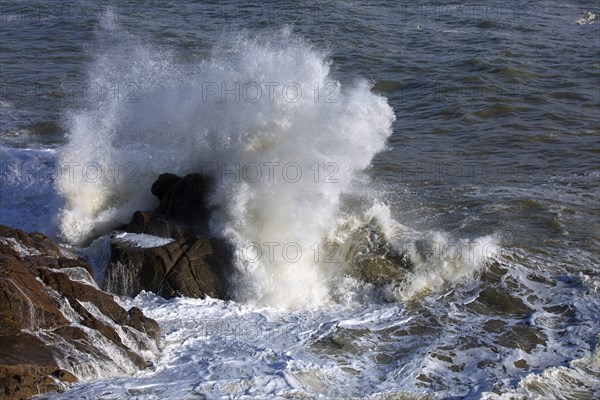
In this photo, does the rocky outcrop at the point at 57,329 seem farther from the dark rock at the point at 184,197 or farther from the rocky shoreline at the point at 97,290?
the dark rock at the point at 184,197

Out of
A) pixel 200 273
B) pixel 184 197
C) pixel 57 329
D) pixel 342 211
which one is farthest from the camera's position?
pixel 342 211

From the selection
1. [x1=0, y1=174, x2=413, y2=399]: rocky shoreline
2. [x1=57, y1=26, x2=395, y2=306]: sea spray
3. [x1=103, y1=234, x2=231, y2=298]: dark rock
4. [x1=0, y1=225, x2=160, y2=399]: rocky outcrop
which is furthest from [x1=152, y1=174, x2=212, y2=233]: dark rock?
[x1=0, y1=225, x2=160, y2=399]: rocky outcrop

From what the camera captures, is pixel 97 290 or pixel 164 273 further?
pixel 164 273

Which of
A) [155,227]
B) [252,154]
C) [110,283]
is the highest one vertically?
[252,154]

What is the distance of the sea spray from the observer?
10.2 m

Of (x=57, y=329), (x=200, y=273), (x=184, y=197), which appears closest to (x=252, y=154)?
(x=184, y=197)

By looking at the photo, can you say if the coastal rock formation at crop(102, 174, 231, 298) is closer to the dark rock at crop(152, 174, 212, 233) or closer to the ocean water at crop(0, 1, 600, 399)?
the dark rock at crop(152, 174, 212, 233)

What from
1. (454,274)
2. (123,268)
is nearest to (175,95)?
(123,268)

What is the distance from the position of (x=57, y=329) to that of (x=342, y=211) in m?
4.66

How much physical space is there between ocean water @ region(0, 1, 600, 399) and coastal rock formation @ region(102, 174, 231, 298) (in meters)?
0.17

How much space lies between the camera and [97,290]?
27.7 ft

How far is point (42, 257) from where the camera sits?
348 inches

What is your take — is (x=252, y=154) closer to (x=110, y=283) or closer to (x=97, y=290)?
(x=110, y=283)

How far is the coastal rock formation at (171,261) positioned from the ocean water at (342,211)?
175 millimetres
